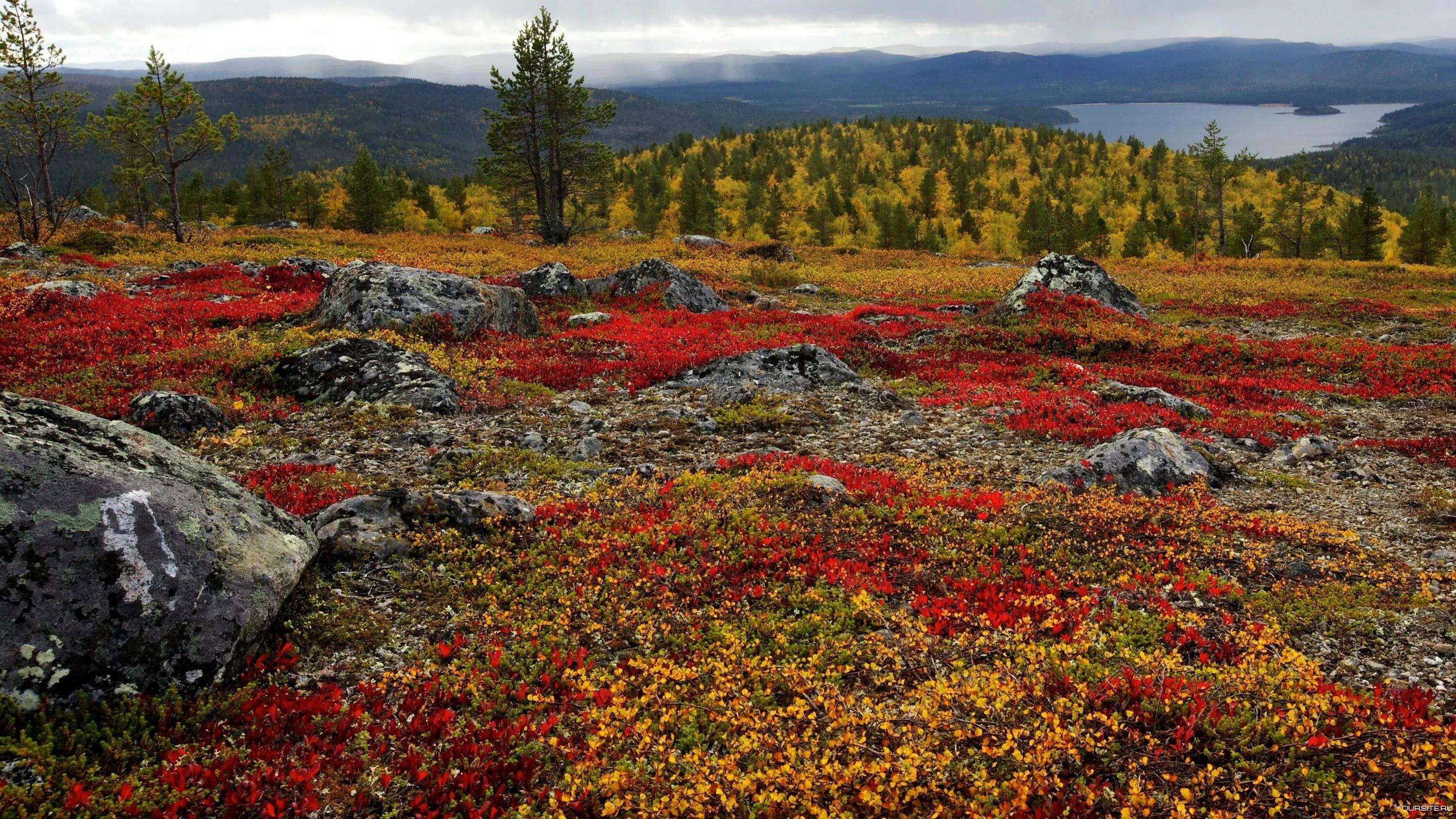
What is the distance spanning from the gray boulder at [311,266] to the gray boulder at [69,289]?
25.0ft

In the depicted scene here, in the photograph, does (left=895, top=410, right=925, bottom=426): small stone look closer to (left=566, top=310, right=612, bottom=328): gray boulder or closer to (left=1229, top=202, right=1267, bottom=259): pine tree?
(left=566, top=310, right=612, bottom=328): gray boulder

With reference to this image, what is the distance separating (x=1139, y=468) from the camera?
1282cm

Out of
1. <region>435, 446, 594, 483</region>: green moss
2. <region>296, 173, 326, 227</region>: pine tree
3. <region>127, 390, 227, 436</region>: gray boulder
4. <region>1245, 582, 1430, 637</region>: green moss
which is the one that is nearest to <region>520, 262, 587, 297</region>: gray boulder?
<region>127, 390, 227, 436</region>: gray boulder

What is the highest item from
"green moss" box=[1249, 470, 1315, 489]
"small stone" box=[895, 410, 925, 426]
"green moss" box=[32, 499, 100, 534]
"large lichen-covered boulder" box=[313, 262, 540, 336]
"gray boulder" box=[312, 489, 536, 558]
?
"large lichen-covered boulder" box=[313, 262, 540, 336]

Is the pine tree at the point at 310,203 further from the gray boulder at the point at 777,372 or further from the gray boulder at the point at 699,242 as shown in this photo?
the gray boulder at the point at 777,372

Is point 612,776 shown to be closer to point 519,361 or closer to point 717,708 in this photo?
point 717,708

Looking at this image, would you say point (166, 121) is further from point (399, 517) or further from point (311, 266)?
point (399, 517)

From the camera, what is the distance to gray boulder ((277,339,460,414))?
55.4 feet

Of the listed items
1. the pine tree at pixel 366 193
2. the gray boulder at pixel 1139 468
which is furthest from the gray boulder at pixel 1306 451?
the pine tree at pixel 366 193

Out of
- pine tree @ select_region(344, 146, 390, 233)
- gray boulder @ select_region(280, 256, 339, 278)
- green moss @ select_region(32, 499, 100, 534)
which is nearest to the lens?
green moss @ select_region(32, 499, 100, 534)

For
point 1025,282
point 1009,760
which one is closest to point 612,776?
point 1009,760

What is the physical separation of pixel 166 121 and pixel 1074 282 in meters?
52.2

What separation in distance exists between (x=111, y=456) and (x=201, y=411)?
29.5 ft

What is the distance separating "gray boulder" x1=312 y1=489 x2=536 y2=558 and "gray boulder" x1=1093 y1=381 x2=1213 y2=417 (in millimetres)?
15826
